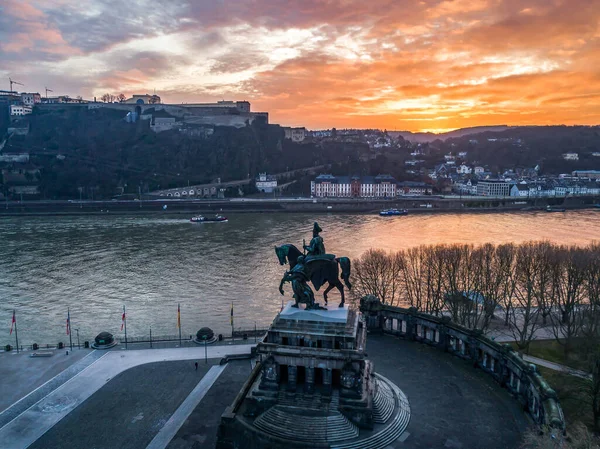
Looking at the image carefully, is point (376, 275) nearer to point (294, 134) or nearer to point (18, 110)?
point (294, 134)

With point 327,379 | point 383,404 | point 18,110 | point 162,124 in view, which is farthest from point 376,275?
point 18,110

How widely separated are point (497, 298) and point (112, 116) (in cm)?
15355

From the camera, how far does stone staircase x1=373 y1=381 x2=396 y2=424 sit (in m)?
15.6

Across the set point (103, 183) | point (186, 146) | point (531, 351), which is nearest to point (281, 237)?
point (531, 351)

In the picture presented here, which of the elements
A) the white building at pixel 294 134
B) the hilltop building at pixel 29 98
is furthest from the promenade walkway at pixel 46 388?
the hilltop building at pixel 29 98

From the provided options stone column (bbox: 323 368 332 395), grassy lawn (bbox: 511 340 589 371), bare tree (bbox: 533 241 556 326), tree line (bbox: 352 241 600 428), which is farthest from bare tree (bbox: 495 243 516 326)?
stone column (bbox: 323 368 332 395)

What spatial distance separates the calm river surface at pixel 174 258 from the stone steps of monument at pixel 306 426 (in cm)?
1608

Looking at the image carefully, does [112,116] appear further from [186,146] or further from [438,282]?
[438,282]

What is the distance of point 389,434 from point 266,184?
365 feet

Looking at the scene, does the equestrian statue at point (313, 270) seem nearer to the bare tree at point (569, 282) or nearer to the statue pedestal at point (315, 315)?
the statue pedestal at point (315, 315)

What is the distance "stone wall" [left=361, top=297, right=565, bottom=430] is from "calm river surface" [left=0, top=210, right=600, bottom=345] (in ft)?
36.6

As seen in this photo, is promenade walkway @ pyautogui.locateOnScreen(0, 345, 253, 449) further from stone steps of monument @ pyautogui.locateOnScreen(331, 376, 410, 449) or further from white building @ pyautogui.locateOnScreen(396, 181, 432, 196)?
white building @ pyautogui.locateOnScreen(396, 181, 432, 196)

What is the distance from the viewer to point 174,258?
52.9 m

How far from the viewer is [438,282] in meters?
30.2
